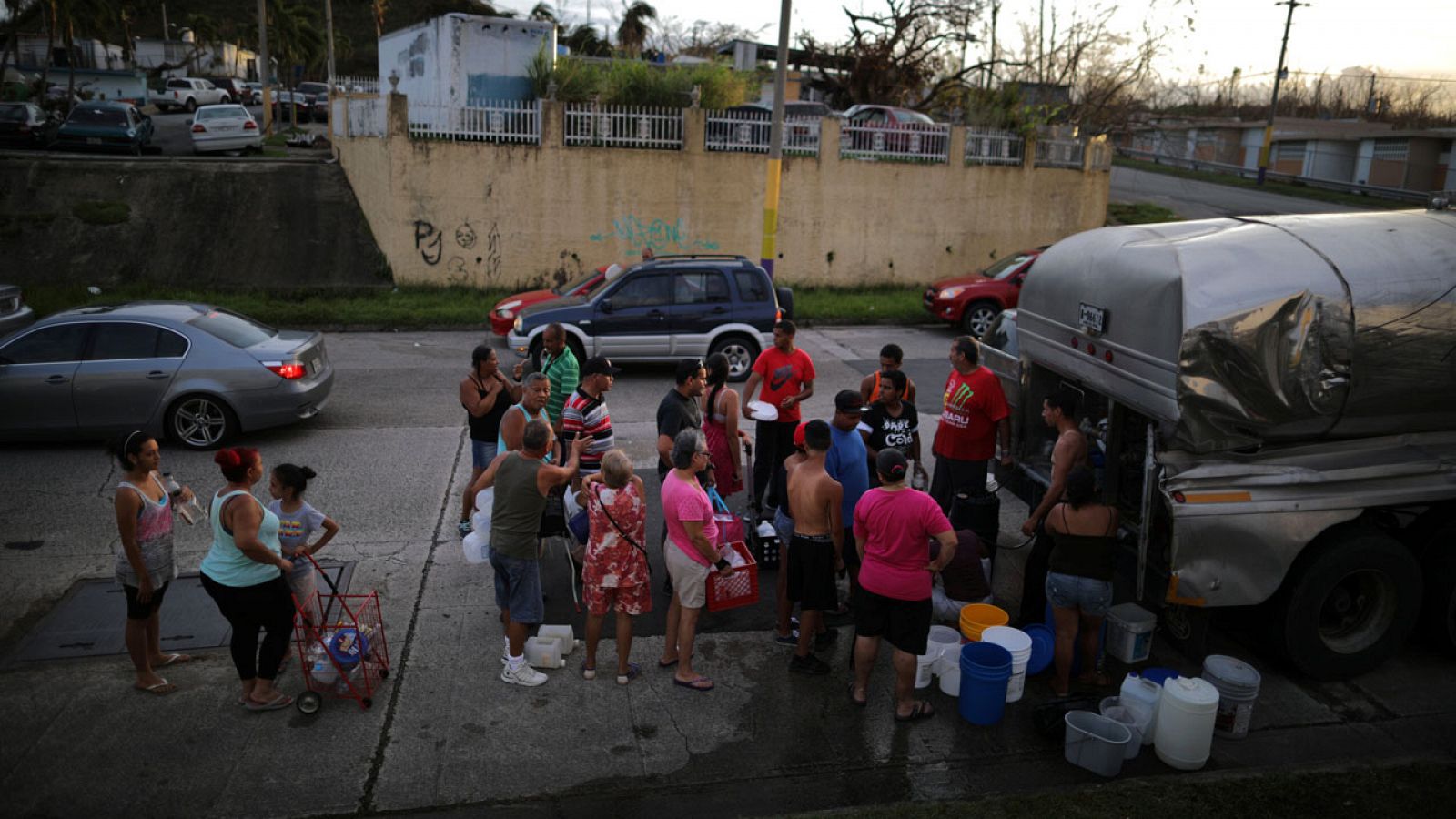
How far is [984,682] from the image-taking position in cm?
554

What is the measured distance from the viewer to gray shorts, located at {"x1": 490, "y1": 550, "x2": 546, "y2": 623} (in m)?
5.84

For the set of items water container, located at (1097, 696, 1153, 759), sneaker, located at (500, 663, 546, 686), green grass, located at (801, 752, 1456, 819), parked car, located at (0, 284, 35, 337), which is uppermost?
parked car, located at (0, 284, 35, 337)

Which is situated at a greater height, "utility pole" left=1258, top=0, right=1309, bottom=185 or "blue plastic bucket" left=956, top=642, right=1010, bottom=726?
"utility pole" left=1258, top=0, right=1309, bottom=185

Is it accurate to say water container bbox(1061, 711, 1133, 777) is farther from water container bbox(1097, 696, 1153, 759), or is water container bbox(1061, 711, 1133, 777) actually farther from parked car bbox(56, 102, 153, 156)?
parked car bbox(56, 102, 153, 156)

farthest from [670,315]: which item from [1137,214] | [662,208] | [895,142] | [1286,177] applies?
[1286,177]

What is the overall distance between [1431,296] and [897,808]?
458 centimetres

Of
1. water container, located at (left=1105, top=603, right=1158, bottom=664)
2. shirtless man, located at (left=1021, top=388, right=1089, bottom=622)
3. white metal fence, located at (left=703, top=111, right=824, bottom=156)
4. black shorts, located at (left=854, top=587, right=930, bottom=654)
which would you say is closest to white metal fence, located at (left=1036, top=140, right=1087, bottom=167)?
white metal fence, located at (left=703, top=111, right=824, bottom=156)

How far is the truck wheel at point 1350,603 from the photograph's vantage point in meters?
5.88

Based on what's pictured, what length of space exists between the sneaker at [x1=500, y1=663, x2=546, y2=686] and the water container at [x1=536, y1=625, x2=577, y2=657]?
258mm

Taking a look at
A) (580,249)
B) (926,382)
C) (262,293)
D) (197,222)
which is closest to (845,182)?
(580,249)

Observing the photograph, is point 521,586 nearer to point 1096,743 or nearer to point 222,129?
Answer: point 1096,743

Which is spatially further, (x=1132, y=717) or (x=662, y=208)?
(x=662, y=208)

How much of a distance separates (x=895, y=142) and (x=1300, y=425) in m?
16.4

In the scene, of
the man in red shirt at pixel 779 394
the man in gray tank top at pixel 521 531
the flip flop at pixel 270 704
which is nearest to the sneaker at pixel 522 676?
the man in gray tank top at pixel 521 531
